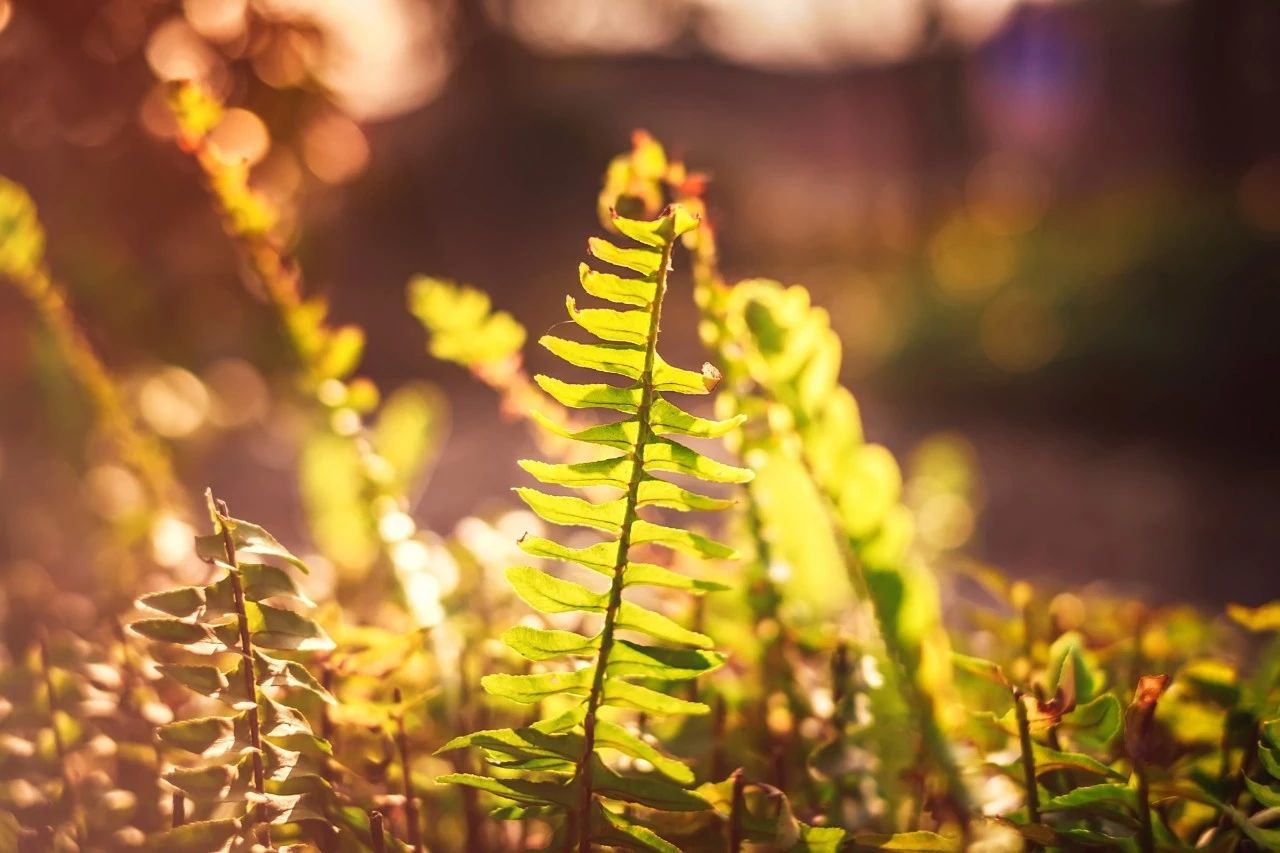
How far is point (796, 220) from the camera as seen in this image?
1545 cm

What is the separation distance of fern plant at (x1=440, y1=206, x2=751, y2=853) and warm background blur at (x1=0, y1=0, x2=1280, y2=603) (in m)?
0.18

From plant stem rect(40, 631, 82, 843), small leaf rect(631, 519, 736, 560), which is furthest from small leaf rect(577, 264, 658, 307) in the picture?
plant stem rect(40, 631, 82, 843)

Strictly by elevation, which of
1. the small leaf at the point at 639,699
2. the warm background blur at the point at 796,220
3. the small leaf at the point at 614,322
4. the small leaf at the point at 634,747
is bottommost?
the small leaf at the point at 634,747

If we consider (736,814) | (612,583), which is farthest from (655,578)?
(736,814)

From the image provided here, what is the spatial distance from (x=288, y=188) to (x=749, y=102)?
57.3ft

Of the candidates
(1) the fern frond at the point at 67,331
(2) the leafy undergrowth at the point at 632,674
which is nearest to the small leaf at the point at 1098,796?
(2) the leafy undergrowth at the point at 632,674

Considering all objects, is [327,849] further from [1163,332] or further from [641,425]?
[1163,332]

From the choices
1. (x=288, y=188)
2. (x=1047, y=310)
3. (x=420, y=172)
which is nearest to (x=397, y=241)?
(x=420, y=172)

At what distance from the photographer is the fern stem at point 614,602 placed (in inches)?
19.4

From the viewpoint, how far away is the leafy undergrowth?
508 mm

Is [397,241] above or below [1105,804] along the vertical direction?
above

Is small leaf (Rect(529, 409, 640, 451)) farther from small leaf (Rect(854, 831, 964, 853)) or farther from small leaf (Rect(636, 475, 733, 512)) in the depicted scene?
small leaf (Rect(854, 831, 964, 853))

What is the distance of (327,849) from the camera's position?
1.83 feet

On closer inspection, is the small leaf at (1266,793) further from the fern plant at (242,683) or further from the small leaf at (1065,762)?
the fern plant at (242,683)
